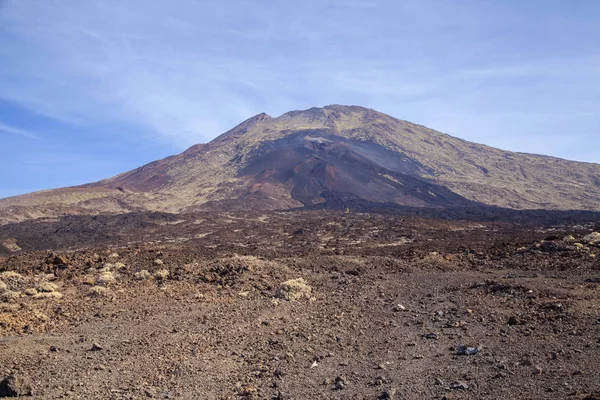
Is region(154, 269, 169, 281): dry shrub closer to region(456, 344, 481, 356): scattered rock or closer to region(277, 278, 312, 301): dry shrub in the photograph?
region(277, 278, 312, 301): dry shrub

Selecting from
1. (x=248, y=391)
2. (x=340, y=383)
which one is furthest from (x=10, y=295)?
(x=340, y=383)

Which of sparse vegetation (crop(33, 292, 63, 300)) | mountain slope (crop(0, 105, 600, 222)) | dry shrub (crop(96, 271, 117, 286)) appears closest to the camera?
sparse vegetation (crop(33, 292, 63, 300))

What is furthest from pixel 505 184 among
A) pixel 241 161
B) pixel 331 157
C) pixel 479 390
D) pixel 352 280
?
pixel 479 390

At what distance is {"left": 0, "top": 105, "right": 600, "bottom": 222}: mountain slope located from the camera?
75.8 meters

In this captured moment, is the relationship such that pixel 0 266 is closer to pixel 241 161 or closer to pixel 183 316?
pixel 183 316

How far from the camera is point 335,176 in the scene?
89.9 meters

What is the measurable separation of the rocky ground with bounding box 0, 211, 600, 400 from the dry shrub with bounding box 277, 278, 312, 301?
32 millimetres

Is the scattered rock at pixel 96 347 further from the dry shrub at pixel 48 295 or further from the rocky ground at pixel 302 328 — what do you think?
the dry shrub at pixel 48 295

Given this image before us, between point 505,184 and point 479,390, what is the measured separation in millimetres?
106193

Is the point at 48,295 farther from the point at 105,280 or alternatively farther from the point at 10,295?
the point at 105,280

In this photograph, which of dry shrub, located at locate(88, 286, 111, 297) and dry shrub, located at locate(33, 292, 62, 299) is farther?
dry shrub, located at locate(88, 286, 111, 297)

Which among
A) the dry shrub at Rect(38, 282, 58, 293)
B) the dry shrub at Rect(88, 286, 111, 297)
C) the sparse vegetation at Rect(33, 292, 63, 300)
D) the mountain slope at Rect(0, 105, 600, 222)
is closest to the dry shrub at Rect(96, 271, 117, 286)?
the dry shrub at Rect(88, 286, 111, 297)

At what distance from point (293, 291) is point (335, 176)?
7858 cm

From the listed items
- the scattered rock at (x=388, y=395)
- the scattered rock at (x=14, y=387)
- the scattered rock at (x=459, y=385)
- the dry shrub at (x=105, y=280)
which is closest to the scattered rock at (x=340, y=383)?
the scattered rock at (x=388, y=395)
